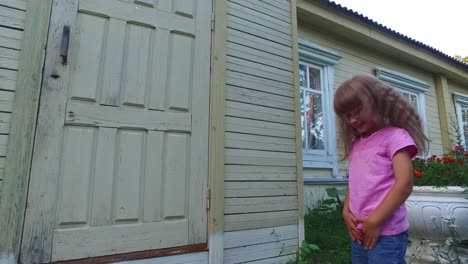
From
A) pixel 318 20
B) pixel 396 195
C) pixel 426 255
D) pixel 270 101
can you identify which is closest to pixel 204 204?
pixel 270 101

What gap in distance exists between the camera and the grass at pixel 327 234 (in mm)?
2906

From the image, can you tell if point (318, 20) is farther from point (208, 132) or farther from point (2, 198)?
point (2, 198)

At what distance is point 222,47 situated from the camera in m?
2.70

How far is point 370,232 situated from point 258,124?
1.63m

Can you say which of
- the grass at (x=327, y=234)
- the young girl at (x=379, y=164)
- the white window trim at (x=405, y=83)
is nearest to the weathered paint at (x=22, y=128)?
the young girl at (x=379, y=164)

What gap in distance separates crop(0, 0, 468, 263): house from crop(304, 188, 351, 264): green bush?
0.36m

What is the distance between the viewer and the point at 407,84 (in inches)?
284

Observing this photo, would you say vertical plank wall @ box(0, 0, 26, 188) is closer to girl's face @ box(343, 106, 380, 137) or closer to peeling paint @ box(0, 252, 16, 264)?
peeling paint @ box(0, 252, 16, 264)

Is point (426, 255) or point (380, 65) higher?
point (380, 65)

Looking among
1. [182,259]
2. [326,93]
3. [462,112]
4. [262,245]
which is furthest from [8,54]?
[462,112]

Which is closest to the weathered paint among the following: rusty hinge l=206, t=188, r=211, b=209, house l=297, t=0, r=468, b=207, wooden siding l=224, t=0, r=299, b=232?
rusty hinge l=206, t=188, r=211, b=209

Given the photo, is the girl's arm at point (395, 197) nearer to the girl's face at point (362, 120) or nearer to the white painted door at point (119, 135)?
the girl's face at point (362, 120)

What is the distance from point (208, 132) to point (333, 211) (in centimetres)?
281

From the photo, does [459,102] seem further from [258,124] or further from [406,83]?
[258,124]
